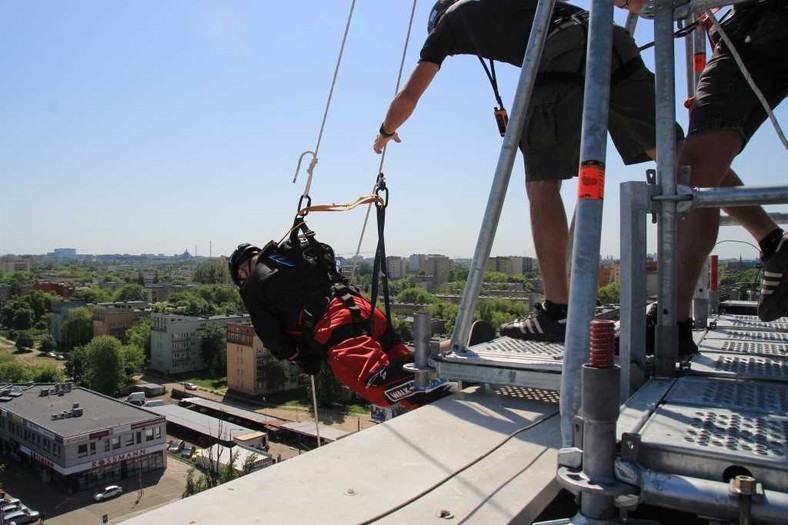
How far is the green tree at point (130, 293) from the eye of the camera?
233ft

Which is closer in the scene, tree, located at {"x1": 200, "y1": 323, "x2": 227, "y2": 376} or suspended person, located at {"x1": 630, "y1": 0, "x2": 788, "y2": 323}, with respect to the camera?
suspended person, located at {"x1": 630, "y1": 0, "x2": 788, "y2": 323}

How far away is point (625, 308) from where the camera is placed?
1519 mm

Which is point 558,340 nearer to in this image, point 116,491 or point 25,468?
point 116,491

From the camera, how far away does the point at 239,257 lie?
347 cm

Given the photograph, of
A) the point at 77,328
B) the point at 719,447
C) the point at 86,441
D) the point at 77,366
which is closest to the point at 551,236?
the point at 719,447

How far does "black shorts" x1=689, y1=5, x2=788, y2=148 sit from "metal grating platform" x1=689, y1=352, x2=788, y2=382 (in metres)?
0.73

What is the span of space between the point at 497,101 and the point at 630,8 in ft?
2.20

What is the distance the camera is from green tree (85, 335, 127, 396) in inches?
1331

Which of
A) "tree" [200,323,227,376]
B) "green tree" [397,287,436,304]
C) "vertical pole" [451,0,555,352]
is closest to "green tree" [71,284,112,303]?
"tree" [200,323,227,376]

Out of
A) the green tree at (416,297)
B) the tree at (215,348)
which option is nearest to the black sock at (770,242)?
the tree at (215,348)

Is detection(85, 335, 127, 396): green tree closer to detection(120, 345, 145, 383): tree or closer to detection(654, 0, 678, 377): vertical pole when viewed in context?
detection(120, 345, 145, 383): tree

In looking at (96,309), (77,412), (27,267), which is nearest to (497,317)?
(77,412)

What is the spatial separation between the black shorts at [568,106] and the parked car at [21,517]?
20.2 metres

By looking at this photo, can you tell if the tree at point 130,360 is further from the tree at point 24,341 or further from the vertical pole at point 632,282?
the vertical pole at point 632,282
